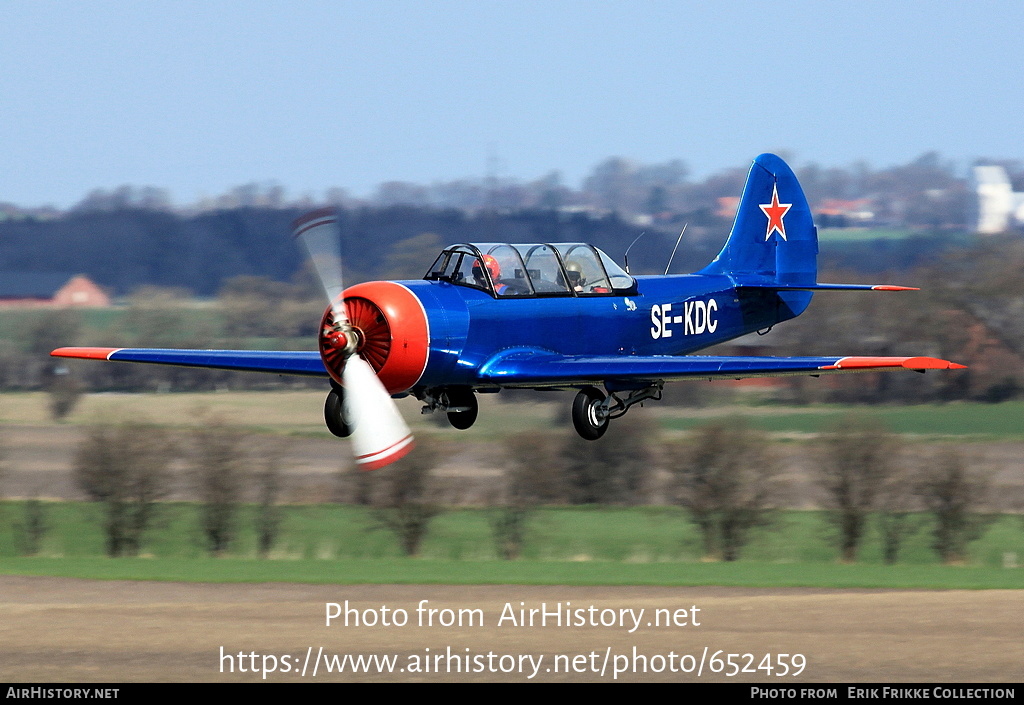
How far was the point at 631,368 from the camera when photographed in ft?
56.5

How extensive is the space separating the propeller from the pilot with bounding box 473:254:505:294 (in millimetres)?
1925

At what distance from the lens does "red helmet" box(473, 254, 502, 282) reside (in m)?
18.2

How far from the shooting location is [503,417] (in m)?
62.7

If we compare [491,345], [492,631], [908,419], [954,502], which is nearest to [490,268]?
[491,345]

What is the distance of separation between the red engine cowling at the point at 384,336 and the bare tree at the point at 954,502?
50.4 m

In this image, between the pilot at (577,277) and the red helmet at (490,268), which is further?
the pilot at (577,277)

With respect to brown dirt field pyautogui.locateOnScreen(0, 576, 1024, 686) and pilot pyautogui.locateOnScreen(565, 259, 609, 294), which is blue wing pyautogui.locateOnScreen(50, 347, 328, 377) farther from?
brown dirt field pyautogui.locateOnScreen(0, 576, 1024, 686)

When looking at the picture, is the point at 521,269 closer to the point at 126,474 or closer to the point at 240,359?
the point at 240,359

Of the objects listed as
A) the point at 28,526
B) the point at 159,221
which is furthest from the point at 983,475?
the point at 159,221

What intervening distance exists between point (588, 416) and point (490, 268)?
232 cm

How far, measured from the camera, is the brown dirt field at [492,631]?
1319 inches

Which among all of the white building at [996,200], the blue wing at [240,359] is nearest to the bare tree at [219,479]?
the blue wing at [240,359]

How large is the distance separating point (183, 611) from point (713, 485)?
28729 millimetres

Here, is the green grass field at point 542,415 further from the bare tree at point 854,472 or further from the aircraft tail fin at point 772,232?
the aircraft tail fin at point 772,232
